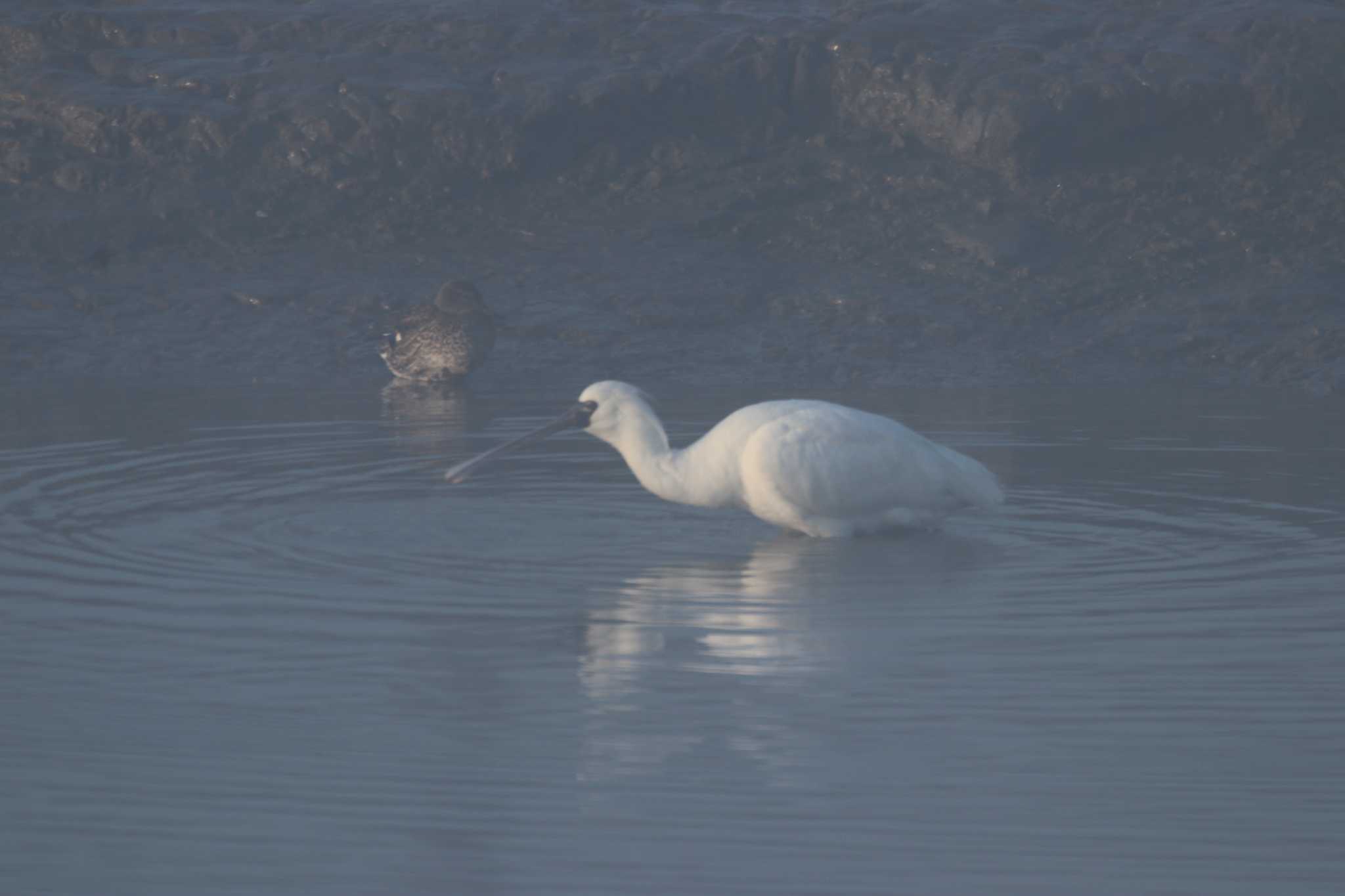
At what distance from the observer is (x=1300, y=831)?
4918 millimetres

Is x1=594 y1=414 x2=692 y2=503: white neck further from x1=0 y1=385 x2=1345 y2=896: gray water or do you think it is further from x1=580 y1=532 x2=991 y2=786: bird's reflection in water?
x1=580 y1=532 x2=991 y2=786: bird's reflection in water

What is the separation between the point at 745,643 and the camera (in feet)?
22.2

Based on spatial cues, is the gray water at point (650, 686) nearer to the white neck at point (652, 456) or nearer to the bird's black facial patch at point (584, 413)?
the white neck at point (652, 456)

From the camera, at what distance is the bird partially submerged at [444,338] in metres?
14.6

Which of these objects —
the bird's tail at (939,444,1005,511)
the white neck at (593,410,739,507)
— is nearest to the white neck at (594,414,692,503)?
the white neck at (593,410,739,507)

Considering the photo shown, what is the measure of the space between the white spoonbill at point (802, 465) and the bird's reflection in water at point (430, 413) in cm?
249

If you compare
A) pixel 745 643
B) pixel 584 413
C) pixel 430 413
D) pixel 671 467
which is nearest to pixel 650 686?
pixel 745 643

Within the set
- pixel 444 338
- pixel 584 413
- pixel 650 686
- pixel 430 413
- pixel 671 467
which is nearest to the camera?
pixel 650 686

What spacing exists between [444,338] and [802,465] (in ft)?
21.5

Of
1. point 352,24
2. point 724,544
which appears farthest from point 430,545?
point 352,24

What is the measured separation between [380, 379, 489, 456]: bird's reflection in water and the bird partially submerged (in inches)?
5.1

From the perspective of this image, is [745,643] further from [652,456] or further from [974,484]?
[974,484]

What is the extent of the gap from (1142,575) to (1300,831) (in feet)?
9.45

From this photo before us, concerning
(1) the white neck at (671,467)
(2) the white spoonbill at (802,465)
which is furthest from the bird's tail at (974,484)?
(1) the white neck at (671,467)
